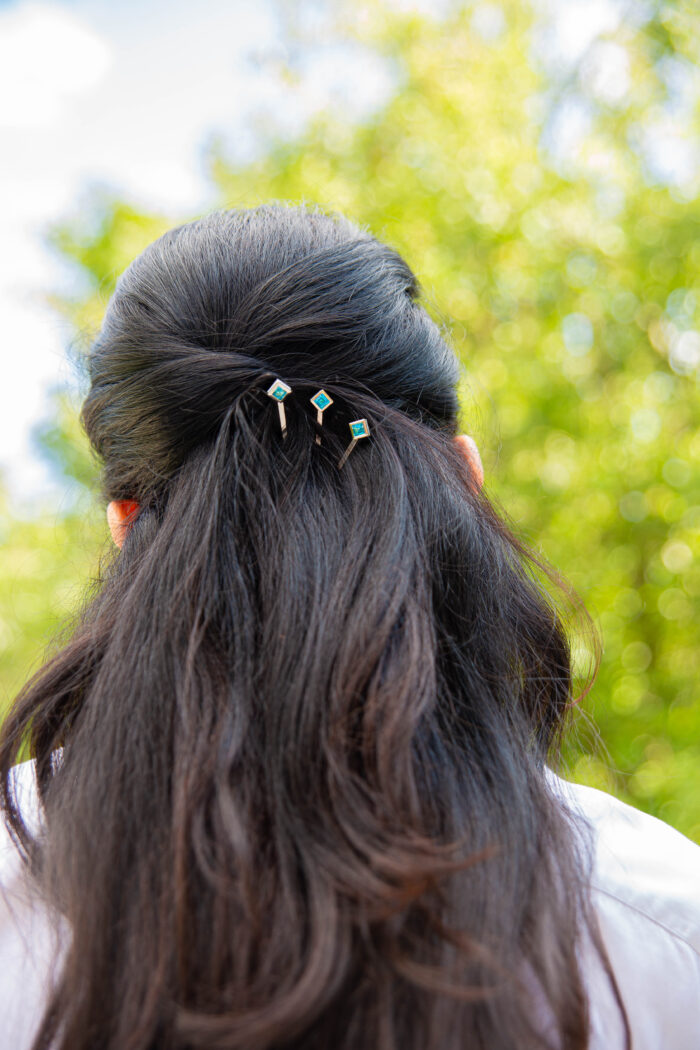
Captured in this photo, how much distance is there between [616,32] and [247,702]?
Result: 10.2ft

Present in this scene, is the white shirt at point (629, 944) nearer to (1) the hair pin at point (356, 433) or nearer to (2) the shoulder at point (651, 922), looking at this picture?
(2) the shoulder at point (651, 922)

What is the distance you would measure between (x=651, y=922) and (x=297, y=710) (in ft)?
1.44

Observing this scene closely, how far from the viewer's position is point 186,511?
2.83ft

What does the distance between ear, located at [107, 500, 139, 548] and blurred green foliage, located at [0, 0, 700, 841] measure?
1.63 m

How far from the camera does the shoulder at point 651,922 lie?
773mm

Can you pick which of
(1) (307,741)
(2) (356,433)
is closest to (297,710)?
(1) (307,741)

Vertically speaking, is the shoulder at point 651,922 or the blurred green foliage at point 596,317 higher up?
the blurred green foliage at point 596,317

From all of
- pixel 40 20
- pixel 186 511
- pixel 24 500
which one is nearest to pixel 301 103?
pixel 40 20

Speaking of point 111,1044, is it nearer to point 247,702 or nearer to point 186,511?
point 247,702

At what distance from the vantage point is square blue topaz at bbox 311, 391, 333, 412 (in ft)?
2.81

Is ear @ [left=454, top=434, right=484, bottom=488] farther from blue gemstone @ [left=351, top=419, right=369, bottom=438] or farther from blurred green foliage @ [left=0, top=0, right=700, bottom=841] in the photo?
blurred green foliage @ [left=0, top=0, right=700, bottom=841]

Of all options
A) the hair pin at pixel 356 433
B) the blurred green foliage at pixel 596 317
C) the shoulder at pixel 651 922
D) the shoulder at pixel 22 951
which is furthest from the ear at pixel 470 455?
the blurred green foliage at pixel 596 317

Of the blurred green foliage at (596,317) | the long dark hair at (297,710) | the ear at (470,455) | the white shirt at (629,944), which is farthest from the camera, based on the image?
the blurred green foliage at (596,317)

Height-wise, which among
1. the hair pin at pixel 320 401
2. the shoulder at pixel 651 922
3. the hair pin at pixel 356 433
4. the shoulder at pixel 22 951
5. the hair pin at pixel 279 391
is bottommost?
the shoulder at pixel 651 922
